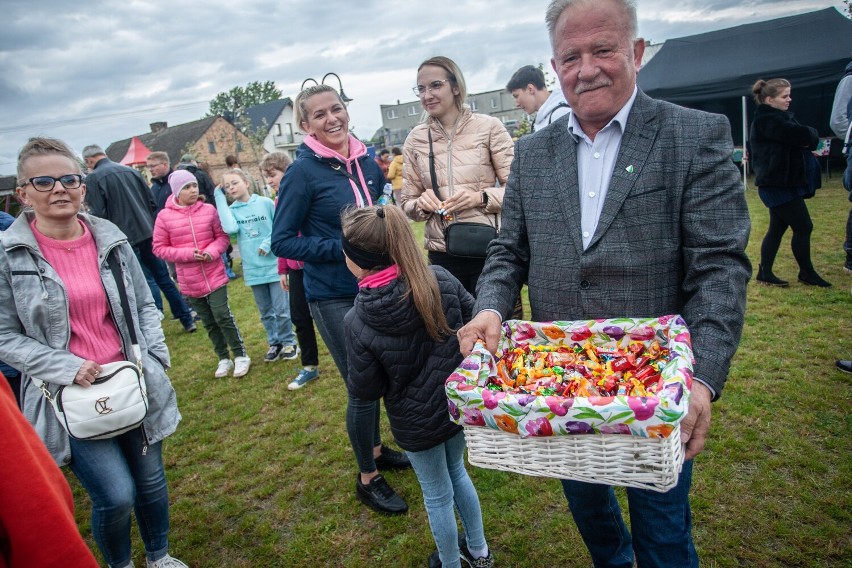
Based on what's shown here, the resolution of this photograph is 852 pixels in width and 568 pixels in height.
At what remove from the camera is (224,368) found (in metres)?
5.90

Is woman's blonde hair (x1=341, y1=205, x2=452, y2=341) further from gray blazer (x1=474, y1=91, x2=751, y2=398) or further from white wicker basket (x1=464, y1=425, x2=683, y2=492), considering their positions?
white wicker basket (x1=464, y1=425, x2=683, y2=492)

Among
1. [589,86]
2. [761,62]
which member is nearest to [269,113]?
[761,62]

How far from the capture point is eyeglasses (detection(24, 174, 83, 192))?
93.0 inches

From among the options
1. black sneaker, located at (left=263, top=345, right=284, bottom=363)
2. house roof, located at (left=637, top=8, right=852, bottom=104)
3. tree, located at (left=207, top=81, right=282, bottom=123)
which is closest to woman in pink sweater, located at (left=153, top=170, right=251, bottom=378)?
black sneaker, located at (left=263, top=345, right=284, bottom=363)

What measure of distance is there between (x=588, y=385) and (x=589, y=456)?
22 centimetres

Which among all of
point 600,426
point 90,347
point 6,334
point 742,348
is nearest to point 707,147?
point 600,426

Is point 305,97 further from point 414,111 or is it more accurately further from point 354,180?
point 414,111

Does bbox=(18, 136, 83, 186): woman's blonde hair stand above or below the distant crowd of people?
above

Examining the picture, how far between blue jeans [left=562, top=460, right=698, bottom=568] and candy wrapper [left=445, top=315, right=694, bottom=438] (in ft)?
1.49

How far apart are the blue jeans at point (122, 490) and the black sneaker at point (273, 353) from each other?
3.25 meters

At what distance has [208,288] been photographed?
539 centimetres

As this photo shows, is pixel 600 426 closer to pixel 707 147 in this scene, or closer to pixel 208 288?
pixel 707 147

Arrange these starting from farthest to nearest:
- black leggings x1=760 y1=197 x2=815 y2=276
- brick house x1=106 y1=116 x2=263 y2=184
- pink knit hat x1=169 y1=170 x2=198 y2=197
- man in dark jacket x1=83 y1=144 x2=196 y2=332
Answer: brick house x1=106 y1=116 x2=263 y2=184
man in dark jacket x1=83 y1=144 x2=196 y2=332
black leggings x1=760 y1=197 x2=815 y2=276
pink knit hat x1=169 y1=170 x2=198 y2=197

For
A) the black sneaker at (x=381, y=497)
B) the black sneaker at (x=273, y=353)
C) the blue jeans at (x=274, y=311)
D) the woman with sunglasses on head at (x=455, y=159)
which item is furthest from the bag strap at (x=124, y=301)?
the black sneaker at (x=273, y=353)
